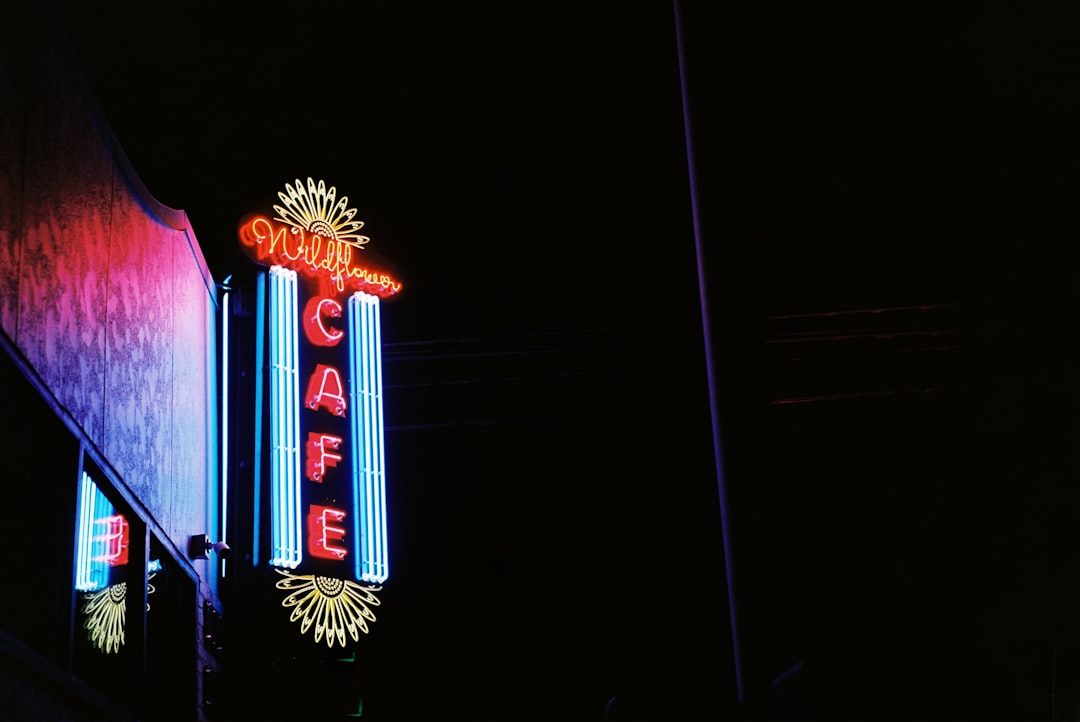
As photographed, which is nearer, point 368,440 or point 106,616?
point 106,616

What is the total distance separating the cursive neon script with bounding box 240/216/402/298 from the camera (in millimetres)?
9945

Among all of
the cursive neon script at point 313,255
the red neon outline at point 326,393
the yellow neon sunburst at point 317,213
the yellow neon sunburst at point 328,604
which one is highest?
the yellow neon sunburst at point 317,213

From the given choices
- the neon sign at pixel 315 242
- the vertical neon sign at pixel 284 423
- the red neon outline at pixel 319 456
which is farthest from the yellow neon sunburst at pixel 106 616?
the neon sign at pixel 315 242

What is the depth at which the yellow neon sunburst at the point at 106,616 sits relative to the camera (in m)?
6.02

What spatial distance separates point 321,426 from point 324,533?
982mm

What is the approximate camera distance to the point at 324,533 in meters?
9.46

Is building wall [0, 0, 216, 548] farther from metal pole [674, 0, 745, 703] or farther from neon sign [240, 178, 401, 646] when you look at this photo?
metal pole [674, 0, 745, 703]

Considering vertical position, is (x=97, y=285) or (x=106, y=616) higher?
(x=97, y=285)

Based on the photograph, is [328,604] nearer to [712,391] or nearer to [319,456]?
[319,456]

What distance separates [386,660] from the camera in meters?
15.9

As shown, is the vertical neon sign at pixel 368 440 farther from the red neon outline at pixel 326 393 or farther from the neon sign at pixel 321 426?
the red neon outline at pixel 326 393

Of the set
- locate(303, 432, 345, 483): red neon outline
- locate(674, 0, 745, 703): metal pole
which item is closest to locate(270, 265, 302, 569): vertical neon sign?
locate(303, 432, 345, 483): red neon outline

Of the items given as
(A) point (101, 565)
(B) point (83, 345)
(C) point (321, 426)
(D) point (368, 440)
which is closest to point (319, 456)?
(C) point (321, 426)

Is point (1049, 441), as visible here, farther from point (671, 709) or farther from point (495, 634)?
point (671, 709)
